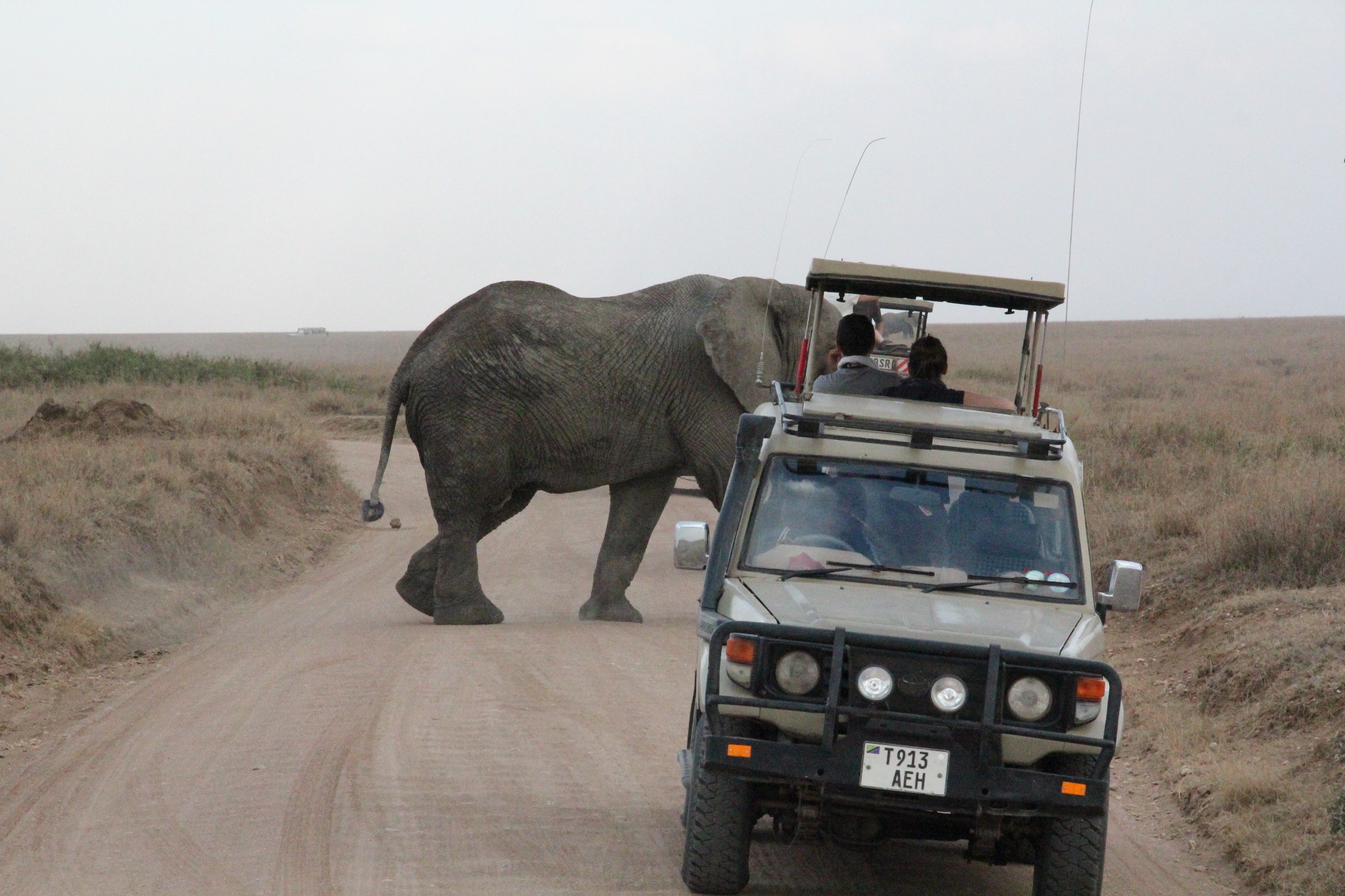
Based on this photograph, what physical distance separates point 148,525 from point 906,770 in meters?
9.61

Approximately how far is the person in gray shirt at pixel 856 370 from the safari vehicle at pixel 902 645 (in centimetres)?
95

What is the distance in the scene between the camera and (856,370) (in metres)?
7.52

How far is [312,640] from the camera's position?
419 inches

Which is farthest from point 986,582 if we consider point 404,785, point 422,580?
point 422,580

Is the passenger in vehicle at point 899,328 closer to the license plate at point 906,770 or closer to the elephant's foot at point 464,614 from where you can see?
the elephant's foot at point 464,614

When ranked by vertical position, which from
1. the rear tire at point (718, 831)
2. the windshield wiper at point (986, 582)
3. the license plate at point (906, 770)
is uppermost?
the windshield wiper at point (986, 582)

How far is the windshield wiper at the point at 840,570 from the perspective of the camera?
223 inches

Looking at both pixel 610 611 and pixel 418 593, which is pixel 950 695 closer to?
pixel 610 611

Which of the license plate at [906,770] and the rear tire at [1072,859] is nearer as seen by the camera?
the license plate at [906,770]

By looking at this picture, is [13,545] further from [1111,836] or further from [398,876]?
[1111,836]

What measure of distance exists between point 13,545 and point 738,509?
696cm

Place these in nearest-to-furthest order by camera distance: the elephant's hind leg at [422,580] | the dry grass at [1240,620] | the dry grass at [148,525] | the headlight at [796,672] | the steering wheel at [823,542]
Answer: the headlight at [796,672] → the steering wheel at [823,542] → the dry grass at [1240,620] → the dry grass at [148,525] → the elephant's hind leg at [422,580]

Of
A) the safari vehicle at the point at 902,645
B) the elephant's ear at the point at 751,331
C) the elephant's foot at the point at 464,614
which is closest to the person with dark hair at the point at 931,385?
the safari vehicle at the point at 902,645

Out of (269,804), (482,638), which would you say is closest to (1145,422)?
(482,638)
